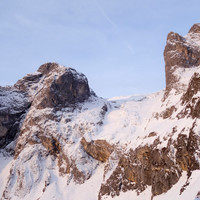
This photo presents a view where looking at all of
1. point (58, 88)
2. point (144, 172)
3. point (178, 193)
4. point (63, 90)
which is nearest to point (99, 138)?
point (144, 172)

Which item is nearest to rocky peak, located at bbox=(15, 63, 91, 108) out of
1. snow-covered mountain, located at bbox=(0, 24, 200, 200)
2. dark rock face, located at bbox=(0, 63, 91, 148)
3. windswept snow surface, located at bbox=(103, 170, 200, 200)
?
dark rock face, located at bbox=(0, 63, 91, 148)

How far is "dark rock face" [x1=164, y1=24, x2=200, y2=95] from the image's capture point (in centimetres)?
6631

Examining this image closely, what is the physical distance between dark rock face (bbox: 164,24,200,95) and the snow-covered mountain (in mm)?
250

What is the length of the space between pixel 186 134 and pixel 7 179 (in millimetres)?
49886

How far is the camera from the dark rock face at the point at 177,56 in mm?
66312

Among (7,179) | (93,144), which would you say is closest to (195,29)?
(93,144)

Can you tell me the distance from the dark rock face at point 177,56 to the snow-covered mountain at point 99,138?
0.82 feet

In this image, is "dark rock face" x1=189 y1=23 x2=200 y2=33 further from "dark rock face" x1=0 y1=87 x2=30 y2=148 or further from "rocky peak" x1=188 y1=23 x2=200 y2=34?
"dark rock face" x1=0 y1=87 x2=30 y2=148

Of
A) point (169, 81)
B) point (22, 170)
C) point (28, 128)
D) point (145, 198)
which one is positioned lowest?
point (145, 198)

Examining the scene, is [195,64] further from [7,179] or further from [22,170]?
[7,179]

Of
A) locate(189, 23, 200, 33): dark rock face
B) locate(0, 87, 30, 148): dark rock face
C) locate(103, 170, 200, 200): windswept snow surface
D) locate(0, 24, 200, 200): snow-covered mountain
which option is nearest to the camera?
locate(103, 170, 200, 200): windswept snow surface

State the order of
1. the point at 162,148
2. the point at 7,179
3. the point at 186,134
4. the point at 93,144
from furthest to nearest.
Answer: the point at 7,179
the point at 93,144
the point at 162,148
the point at 186,134

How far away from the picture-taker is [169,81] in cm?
6606

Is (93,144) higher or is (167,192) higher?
(93,144)
